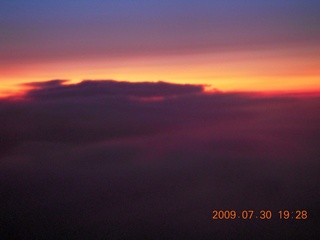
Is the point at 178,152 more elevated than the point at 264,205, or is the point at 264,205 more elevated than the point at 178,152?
the point at 178,152

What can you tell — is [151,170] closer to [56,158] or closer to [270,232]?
[56,158]

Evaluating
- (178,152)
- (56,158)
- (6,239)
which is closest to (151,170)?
(178,152)

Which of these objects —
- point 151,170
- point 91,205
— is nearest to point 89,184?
point 91,205

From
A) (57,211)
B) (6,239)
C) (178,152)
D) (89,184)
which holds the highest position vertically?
(178,152)

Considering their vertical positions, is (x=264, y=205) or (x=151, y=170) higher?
(x=151, y=170)

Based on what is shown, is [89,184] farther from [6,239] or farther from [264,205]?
[264,205]

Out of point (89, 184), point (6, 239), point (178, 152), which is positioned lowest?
point (6, 239)

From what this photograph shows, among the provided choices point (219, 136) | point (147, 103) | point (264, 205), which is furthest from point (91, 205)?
point (264, 205)
